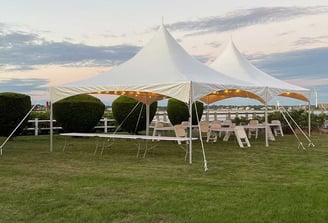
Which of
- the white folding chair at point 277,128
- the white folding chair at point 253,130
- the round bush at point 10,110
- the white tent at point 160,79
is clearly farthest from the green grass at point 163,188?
the white folding chair at point 277,128

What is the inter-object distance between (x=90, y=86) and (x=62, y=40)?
19.6 ft

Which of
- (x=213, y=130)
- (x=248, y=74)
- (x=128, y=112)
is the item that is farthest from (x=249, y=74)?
(x=128, y=112)

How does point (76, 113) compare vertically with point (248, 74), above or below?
below

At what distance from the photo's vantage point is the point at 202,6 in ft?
52.5

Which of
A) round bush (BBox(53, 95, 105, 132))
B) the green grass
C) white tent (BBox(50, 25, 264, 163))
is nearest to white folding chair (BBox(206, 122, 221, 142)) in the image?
white tent (BBox(50, 25, 264, 163))

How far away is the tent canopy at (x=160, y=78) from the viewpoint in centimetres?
1121

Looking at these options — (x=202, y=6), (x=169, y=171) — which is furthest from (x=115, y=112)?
(x=169, y=171)

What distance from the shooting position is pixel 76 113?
725 inches

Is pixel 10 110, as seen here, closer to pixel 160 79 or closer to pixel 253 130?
pixel 160 79

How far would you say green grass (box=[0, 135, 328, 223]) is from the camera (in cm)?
568

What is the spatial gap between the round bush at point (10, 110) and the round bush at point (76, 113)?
6.01 ft

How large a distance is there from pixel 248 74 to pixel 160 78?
6734 millimetres

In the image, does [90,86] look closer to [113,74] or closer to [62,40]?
[113,74]

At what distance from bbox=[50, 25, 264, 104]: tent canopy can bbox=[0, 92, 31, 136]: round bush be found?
418 centimetres
